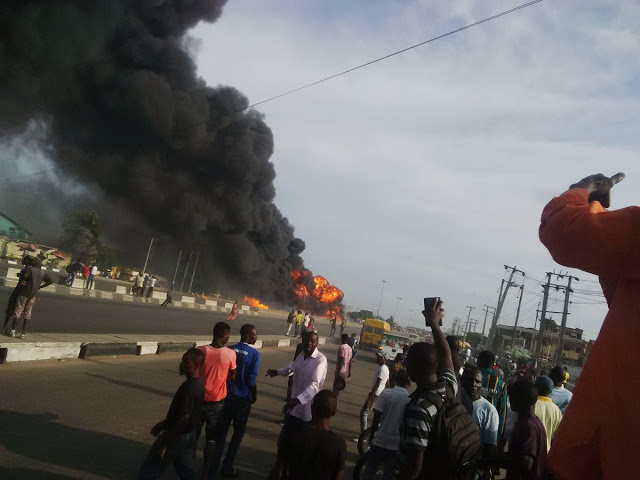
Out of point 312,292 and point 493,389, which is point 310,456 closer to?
point 493,389

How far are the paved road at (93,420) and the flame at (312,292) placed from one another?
168 feet

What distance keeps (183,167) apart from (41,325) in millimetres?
34602

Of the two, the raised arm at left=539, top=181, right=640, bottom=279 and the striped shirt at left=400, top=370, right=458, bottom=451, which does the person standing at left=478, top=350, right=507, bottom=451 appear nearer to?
the striped shirt at left=400, top=370, right=458, bottom=451

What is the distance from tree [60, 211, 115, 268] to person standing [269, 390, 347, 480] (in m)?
39.2

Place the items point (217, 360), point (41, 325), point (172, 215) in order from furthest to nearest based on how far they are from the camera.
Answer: point (172, 215) → point (41, 325) → point (217, 360)

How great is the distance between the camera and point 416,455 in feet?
6.91

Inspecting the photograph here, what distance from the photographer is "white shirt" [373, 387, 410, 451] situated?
427 cm

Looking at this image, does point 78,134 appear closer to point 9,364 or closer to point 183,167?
point 183,167

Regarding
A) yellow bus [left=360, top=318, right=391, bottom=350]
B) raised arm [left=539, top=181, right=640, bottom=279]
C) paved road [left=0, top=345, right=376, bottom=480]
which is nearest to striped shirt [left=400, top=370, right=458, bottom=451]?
raised arm [left=539, top=181, right=640, bottom=279]

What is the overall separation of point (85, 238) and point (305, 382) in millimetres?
38108

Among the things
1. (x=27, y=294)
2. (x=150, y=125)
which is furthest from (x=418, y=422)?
(x=150, y=125)

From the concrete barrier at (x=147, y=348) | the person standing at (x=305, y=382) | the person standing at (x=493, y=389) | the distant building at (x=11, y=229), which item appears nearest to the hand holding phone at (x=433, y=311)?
the person standing at (x=305, y=382)

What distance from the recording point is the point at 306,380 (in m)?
4.82

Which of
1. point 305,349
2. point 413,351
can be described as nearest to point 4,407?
point 305,349
